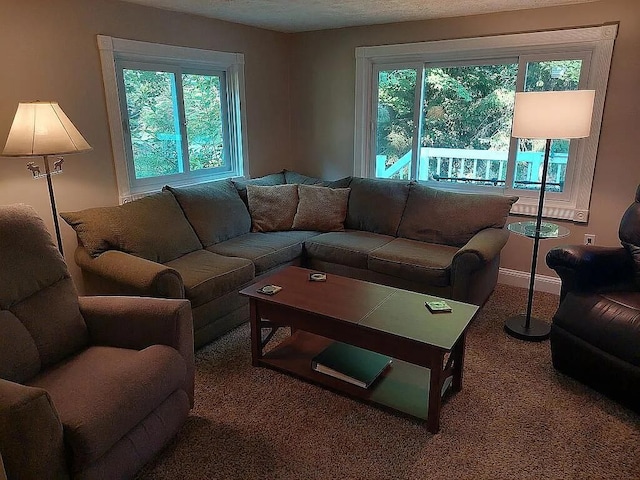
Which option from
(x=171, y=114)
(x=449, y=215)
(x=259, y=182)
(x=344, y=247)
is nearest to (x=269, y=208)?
(x=259, y=182)

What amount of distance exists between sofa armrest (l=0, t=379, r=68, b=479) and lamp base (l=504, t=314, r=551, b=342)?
2617 mm

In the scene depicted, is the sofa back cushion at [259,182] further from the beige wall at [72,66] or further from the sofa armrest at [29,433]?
the sofa armrest at [29,433]

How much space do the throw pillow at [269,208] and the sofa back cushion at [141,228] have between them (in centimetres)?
64

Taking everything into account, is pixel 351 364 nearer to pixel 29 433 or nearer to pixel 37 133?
pixel 29 433

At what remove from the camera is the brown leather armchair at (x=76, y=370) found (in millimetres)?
1413

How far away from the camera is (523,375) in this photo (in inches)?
100

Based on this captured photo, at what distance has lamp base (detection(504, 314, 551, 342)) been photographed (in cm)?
291

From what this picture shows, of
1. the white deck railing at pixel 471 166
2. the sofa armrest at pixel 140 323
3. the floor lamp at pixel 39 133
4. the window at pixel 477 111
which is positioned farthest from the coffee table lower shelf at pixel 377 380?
the white deck railing at pixel 471 166

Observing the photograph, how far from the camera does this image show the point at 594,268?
2.50 metres

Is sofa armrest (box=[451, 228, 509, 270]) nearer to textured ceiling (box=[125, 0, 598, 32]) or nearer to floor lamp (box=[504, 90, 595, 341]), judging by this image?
floor lamp (box=[504, 90, 595, 341])

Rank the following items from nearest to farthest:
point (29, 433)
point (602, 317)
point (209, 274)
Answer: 1. point (29, 433)
2. point (602, 317)
3. point (209, 274)

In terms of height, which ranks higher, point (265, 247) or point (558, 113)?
point (558, 113)

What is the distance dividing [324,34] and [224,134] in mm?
1380

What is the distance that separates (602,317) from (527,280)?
1517 mm
